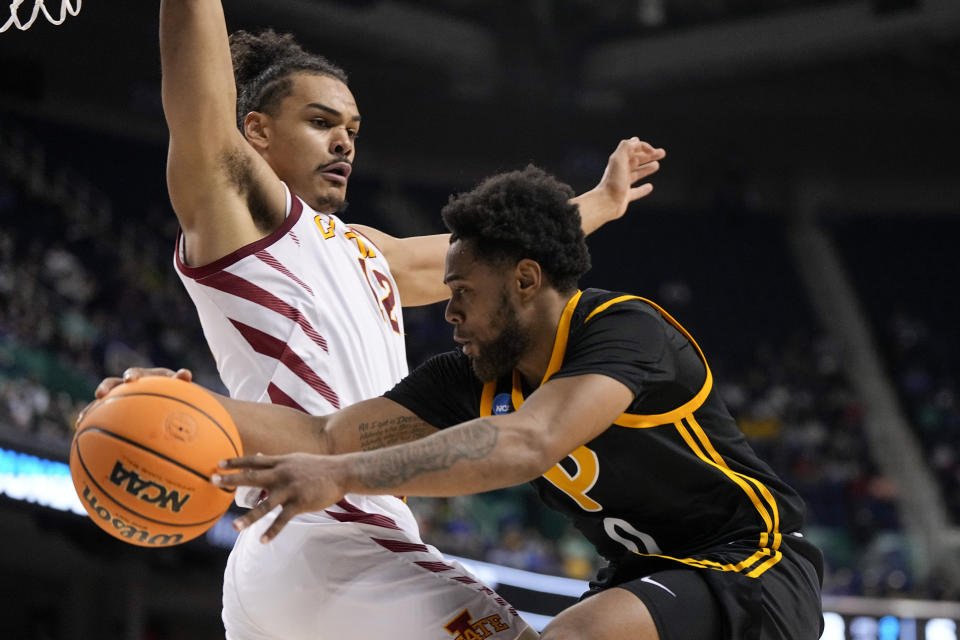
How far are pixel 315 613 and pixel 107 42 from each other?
1687 cm

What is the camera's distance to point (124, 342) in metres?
13.5

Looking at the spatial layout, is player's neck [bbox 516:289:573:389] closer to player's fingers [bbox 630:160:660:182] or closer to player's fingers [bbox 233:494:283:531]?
player's fingers [bbox 233:494:283:531]

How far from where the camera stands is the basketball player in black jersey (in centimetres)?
286

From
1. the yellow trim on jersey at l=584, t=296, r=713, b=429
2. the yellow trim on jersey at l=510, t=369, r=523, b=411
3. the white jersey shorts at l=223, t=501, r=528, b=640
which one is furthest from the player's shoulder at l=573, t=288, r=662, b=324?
the white jersey shorts at l=223, t=501, r=528, b=640

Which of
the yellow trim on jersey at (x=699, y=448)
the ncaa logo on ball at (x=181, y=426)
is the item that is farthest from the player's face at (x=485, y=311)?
the ncaa logo on ball at (x=181, y=426)

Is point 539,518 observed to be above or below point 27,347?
below

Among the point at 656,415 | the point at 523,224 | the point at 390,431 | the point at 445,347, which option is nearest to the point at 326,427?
the point at 390,431

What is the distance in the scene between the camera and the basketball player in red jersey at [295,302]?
121 inches

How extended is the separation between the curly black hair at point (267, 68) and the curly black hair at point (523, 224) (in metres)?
0.93

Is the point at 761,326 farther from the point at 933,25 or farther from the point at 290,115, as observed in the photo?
the point at 290,115

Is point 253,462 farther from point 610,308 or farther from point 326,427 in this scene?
point 610,308

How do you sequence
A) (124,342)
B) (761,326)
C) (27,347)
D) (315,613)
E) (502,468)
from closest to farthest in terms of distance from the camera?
1. (502,468)
2. (315,613)
3. (27,347)
4. (124,342)
5. (761,326)

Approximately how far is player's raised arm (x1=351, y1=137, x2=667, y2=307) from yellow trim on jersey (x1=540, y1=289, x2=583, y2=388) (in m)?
1.06

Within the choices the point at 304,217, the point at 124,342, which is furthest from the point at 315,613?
the point at 124,342
